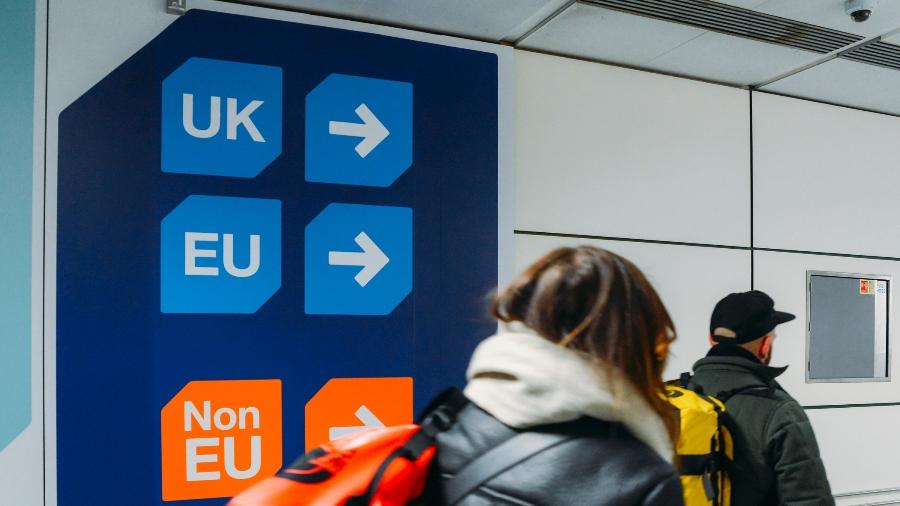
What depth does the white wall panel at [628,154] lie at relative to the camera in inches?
120

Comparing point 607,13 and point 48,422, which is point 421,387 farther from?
point 607,13

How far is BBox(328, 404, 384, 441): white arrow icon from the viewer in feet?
8.79

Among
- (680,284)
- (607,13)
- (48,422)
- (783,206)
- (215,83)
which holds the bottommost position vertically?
(48,422)

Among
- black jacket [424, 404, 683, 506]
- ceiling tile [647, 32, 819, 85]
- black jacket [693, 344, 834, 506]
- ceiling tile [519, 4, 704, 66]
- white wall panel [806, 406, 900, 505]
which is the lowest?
white wall panel [806, 406, 900, 505]

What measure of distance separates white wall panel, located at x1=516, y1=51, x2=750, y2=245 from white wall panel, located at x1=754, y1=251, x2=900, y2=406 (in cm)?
20

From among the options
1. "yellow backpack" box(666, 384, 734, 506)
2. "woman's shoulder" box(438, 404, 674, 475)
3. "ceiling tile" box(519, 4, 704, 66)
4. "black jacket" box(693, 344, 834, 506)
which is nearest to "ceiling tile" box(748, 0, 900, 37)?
"ceiling tile" box(519, 4, 704, 66)

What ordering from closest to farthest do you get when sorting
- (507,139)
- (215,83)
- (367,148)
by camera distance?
(215,83), (367,148), (507,139)

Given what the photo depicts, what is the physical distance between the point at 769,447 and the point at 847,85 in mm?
2186

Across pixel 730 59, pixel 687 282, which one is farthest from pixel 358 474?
pixel 730 59

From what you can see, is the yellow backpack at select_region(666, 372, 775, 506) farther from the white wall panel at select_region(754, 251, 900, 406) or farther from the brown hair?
the white wall panel at select_region(754, 251, 900, 406)

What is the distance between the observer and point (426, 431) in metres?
1.04

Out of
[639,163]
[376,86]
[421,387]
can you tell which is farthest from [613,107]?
[421,387]

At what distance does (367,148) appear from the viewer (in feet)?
9.02

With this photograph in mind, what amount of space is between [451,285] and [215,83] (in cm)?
101
